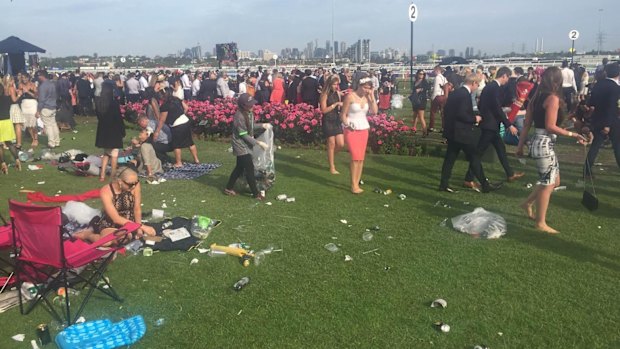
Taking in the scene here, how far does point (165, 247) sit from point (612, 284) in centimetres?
474

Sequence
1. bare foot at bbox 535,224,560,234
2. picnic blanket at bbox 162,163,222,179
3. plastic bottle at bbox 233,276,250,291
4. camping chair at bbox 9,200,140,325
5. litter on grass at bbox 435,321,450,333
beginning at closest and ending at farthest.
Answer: litter on grass at bbox 435,321,450,333 → camping chair at bbox 9,200,140,325 → plastic bottle at bbox 233,276,250,291 → bare foot at bbox 535,224,560,234 → picnic blanket at bbox 162,163,222,179

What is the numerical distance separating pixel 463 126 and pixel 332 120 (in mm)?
2468

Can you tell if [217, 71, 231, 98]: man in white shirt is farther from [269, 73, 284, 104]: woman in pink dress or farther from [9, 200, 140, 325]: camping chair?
[9, 200, 140, 325]: camping chair

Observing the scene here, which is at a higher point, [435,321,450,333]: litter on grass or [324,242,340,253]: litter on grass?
[324,242,340,253]: litter on grass

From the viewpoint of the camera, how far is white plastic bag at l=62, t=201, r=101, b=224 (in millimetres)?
5812

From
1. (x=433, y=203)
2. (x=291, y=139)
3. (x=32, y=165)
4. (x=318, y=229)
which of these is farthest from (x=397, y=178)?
(x=32, y=165)

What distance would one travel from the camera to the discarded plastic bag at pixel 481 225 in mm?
5789

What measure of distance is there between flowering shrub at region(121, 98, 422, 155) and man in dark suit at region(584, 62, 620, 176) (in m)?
4.02

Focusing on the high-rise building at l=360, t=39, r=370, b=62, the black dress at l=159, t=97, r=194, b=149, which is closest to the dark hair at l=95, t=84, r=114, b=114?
the black dress at l=159, t=97, r=194, b=149

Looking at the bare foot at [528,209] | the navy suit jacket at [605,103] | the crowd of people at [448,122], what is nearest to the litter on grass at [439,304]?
the crowd of people at [448,122]

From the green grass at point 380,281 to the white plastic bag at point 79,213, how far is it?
2.99 ft

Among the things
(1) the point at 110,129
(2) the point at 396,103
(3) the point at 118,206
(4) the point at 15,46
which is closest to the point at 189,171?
(1) the point at 110,129

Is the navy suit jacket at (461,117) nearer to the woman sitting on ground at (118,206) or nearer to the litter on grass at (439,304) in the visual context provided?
the litter on grass at (439,304)

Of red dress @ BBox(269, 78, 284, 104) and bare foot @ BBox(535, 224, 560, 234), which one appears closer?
bare foot @ BBox(535, 224, 560, 234)
